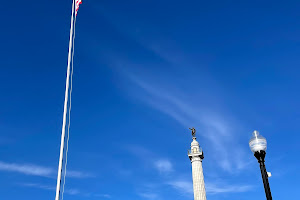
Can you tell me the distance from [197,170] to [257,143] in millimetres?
40859

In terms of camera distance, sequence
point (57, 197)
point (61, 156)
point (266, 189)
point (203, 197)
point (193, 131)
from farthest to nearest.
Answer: point (193, 131) < point (203, 197) < point (61, 156) < point (57, 197) < point (266, 189)

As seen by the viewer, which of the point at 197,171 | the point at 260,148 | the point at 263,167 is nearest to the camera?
the point at 263,167

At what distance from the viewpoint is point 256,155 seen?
31.1 feet

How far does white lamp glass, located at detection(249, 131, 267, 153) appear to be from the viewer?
946cm

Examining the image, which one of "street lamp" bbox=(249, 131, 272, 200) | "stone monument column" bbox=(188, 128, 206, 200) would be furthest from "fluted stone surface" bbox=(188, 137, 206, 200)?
"street lamp" bbox=(249, 131, 272, 200)

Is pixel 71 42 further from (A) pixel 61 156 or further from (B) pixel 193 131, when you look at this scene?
→ (B) pixel 193 131

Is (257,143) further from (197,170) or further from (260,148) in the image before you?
(197,170)

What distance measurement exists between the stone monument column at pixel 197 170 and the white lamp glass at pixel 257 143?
3925 centimetres

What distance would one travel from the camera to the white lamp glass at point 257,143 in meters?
9.46

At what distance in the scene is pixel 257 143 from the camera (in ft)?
31.2

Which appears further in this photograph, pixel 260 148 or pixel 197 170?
pixel 197 170

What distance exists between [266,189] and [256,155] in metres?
1.05

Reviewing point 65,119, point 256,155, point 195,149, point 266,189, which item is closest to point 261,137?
point 256,155

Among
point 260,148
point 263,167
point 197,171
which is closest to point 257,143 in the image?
point 260,148
